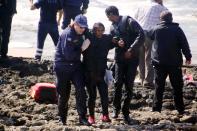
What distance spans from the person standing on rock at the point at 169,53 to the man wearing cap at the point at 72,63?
195 centimetres

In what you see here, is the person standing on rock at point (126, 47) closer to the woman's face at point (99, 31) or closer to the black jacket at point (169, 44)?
the woman's face at point (99, 31)

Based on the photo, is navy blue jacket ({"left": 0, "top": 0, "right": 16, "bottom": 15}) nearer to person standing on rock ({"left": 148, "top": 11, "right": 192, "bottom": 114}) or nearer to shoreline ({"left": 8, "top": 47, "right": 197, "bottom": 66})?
shoreline ({"left": 8, "top": 47, "right": 197, "bottom": 66})

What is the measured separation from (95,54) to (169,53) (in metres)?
1.78

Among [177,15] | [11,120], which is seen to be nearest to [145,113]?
[11,120]

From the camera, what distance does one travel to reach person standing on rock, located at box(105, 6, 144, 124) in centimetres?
1062

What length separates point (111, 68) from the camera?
11.3m

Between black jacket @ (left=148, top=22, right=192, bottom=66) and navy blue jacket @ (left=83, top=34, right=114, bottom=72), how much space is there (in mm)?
1453

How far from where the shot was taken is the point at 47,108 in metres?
11.7

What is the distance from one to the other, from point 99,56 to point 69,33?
70 centimetres

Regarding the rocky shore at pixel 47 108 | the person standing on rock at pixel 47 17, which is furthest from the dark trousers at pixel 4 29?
the person standing on rock at pixel 47 17

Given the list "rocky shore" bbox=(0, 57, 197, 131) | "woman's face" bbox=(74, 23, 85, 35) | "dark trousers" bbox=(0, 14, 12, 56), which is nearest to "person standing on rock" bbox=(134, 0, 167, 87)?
"rocky shore" bbox=(0, 57, 197, 131)

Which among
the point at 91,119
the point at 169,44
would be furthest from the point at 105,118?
the point at 169,44

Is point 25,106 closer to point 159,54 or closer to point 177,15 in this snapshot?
point 159,54

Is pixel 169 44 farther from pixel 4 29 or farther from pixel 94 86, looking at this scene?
pixel 4 29
